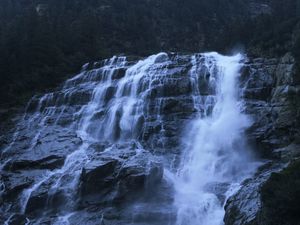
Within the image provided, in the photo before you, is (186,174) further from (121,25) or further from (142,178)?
(121,25)

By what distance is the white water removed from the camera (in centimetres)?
2356

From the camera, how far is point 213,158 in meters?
29.2

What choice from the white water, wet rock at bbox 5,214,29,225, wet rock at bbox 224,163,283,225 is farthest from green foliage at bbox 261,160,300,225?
wet rock at bbox 5,214,29,225

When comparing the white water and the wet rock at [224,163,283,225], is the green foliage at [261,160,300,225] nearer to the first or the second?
the wet rock at [224,163,283,225]

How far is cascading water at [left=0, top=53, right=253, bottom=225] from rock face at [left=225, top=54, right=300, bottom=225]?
120cm

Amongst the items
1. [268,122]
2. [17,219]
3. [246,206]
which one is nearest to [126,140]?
[17,219]

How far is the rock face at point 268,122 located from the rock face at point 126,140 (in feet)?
0.24

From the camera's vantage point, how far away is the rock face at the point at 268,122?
2081cm

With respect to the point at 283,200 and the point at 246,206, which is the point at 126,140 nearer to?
the point at 246,206

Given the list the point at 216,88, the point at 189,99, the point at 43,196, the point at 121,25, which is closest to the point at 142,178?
the point at 43,196

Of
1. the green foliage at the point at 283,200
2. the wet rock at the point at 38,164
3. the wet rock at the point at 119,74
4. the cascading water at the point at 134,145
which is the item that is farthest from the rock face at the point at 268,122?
the wet rock at the point at 38,164

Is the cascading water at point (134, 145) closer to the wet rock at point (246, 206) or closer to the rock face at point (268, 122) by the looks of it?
the rock face at point (268, 122)

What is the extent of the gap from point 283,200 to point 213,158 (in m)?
13.1

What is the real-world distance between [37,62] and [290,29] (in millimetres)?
28818
